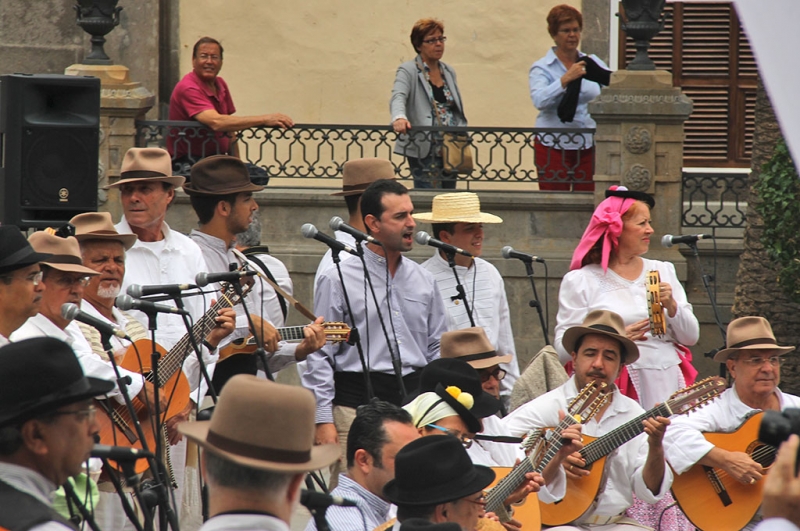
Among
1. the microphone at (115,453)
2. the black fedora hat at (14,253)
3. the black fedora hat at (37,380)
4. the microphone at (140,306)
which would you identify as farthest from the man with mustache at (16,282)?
the black fedora hat at (37,380)

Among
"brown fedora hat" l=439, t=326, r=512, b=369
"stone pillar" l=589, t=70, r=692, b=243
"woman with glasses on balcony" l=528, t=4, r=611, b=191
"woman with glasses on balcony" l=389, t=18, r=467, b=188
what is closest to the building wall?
"woman with glasses on balcony" l=528, t=4, r=611, b=191

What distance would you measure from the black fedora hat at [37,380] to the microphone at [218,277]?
78.2 inches

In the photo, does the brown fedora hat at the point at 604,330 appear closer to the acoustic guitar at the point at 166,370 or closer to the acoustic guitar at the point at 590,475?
the acoustic guitar at the point at 590,475

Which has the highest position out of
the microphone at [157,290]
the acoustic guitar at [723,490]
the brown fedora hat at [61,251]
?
the brown fedora hat at [61,251]

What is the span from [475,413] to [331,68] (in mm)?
7583

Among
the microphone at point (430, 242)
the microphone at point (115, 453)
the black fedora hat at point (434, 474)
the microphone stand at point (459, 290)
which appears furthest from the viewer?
the microphone stand at point (459, 290)

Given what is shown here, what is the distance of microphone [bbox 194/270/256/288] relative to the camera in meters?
5.39

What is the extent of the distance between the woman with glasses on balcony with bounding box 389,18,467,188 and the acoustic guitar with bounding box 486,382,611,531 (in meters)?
4.74

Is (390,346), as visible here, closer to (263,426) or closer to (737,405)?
(737,405)

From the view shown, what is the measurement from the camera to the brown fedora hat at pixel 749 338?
659cm

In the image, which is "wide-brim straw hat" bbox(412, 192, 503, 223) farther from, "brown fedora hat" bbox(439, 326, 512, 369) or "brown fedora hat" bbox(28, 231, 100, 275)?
"brown fedora hat" bbox(28, 231, 100, 275)

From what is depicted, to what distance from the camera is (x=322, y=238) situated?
6.07 meters

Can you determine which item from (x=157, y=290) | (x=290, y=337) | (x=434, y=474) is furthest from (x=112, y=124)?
(x=434, y=474)

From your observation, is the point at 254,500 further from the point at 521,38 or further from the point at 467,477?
the point at 521,38
